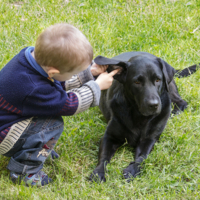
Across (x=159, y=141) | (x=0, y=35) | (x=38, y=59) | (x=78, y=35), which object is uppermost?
(x=78, y=35)

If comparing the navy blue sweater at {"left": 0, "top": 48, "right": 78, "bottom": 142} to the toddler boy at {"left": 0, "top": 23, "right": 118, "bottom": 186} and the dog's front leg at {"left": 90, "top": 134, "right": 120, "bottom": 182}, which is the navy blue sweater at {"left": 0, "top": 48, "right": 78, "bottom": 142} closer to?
the toddler boy at {"left": 0, "top": 23, "right": 118, "bottom": 186}

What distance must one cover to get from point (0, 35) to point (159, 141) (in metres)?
3.24

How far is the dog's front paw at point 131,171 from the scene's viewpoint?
→ 8.72 ft

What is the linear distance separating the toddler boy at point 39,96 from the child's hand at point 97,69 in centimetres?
27

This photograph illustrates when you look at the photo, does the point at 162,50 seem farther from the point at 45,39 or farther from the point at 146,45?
the point at 45,39

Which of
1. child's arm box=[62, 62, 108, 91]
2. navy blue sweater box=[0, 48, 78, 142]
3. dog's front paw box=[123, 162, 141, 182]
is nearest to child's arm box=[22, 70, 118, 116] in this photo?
navy blue sweater box=[0, 48, 78, 142]

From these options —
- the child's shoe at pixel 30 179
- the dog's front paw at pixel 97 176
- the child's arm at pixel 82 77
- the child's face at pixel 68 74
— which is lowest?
the dog's front paw at pixel 97 176

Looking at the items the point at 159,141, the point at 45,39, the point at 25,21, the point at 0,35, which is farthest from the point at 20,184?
the point at 25,21

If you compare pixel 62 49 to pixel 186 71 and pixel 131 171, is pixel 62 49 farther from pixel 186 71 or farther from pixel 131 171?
pixel 186 71

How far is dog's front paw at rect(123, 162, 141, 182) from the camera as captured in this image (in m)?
2.66

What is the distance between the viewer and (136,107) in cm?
290

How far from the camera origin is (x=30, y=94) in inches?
86.7

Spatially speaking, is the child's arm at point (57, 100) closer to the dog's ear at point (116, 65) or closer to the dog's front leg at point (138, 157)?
the dog's ear at point (116, 65)

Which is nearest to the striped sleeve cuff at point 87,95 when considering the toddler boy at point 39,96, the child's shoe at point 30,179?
the toddler boy at point 39,96
